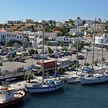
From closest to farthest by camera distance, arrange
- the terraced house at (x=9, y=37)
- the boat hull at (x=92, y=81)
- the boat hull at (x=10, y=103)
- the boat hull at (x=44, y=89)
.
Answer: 1. the boat hull at (x=10, y=103)
2. the boat hull at (x=44, y=89)
3. the boat hull at (x=92, y=81)
4. the terraced house at (x=9, y=37)

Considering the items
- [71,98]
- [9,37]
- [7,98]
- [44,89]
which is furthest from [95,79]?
[9,37]

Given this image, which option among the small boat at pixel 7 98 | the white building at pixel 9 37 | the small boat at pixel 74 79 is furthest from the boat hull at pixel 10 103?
the white building at pixel 9 37

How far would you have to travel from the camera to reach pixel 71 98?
947 inches

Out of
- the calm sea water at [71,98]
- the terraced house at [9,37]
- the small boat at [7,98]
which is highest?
the terraced house at [9,37]

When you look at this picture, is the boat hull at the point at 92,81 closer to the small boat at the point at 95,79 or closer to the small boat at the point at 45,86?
the small boat at the point at 95,79

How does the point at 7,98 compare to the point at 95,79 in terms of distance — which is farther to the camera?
the point at 95,79

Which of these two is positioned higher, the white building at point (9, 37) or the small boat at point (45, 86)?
the white building at point (9, 37)

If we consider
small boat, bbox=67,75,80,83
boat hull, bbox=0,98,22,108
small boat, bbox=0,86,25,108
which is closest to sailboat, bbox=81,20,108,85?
small boat, bbox=67,75,80,83

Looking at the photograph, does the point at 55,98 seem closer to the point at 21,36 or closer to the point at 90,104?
the point at 90,104

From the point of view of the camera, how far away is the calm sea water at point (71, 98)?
72.3ft

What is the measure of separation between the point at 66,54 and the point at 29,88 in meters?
26.1

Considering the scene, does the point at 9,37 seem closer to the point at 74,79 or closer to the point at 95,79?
the point at 74,79

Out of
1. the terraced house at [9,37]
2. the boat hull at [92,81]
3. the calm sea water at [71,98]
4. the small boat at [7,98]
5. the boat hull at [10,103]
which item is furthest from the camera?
the terraced house at [9,37]

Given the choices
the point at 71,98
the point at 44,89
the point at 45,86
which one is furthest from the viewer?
the point at 45,86
